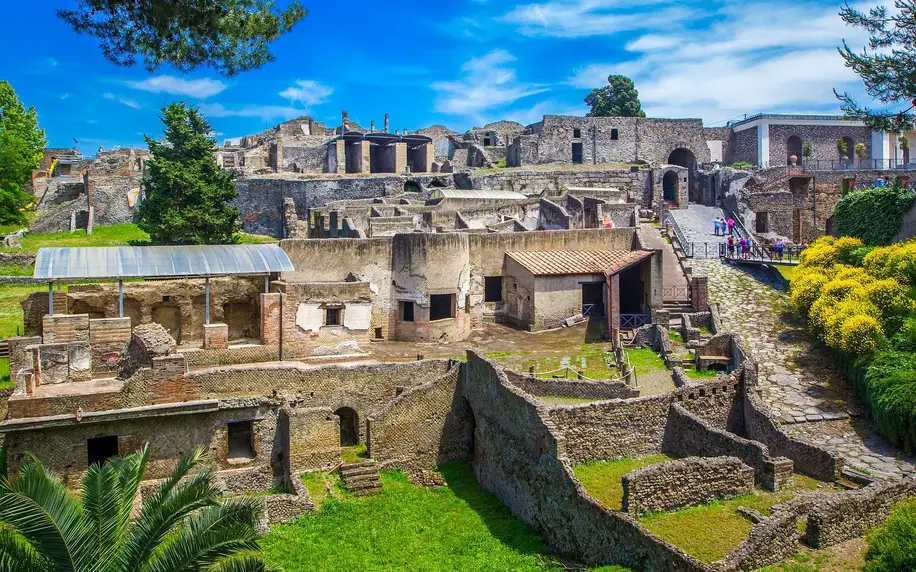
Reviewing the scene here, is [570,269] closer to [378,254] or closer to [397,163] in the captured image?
[378,254]

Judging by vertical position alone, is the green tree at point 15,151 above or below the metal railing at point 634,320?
above

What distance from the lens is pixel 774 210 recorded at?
38.7 m

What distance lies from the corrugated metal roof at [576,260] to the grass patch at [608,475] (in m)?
10.5

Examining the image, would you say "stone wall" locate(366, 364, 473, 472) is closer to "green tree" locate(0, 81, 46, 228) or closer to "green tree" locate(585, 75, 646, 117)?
"green tree" locate(0, 81, 46, 228)

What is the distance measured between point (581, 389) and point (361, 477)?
5.82 meters

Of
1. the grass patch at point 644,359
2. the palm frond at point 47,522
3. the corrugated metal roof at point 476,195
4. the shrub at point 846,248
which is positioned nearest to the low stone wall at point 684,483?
the grass patch at point 644,359

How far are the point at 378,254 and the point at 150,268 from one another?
7.62 meters

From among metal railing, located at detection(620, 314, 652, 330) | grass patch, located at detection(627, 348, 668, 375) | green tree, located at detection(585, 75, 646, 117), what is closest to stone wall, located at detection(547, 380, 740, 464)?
grass patch, located at detection(627, 348, 668, 375)

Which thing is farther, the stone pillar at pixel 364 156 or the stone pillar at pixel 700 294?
the stone pillar at pixel 364 156

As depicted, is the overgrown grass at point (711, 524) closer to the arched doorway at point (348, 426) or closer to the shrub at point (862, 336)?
the shrub at point (862, 336)

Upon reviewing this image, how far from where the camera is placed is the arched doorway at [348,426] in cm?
2221

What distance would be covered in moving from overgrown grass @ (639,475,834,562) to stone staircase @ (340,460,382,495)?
7.77 m

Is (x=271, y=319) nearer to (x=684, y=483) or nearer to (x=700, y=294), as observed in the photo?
(x=684, y=483)

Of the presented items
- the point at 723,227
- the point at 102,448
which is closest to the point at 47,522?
the point at 102,448
